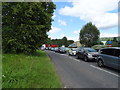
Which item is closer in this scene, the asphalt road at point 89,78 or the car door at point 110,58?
the asphalt road at point 89,78

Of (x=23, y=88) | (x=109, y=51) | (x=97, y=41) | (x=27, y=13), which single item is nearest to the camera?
(x=23, y=88)

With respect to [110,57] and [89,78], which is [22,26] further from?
[89,78]

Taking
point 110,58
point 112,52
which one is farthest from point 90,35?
point 110,58

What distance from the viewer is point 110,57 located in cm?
985

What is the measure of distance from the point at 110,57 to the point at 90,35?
146ft

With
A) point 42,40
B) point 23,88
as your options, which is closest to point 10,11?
point 42,40

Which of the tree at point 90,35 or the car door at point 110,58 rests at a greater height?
the tree at point 90,35

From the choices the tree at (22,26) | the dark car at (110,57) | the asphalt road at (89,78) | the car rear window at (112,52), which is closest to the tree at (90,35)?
the tree at (22,26)

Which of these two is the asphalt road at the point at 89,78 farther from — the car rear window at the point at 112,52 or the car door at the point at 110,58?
the car rear window at the point at 112,52

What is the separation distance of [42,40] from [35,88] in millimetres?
12668

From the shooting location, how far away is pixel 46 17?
16.8m

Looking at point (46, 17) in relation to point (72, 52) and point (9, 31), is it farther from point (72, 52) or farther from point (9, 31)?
point (72, 52)

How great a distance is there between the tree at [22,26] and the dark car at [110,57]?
8.02m

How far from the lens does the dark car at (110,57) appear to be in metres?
9.20
